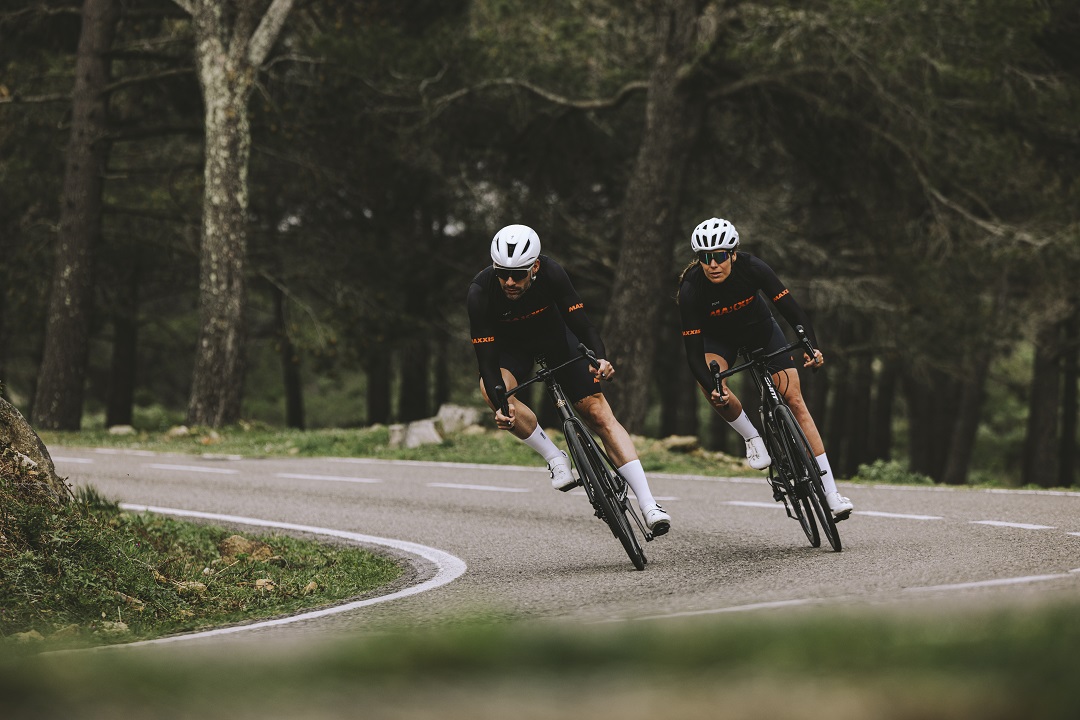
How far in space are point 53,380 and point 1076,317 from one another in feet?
74.3

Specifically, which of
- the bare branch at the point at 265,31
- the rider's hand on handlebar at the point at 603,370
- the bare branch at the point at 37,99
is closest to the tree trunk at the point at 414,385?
the bare branch at the point at 37,99

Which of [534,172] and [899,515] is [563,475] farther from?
[534,172]

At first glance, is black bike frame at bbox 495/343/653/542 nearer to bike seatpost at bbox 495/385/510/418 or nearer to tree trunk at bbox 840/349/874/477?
bike seatpost at bbox 495/385/510/418

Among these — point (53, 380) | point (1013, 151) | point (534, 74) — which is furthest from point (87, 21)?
point (1013, 151)

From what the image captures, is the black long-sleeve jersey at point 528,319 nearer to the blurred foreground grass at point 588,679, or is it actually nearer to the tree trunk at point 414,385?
the blurred foreground grass at point 588,679

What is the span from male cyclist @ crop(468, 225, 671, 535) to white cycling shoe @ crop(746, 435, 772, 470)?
3.57 feet

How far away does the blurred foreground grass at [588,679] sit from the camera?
6.12ft

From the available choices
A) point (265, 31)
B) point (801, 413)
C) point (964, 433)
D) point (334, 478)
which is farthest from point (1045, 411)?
point (801, 413)

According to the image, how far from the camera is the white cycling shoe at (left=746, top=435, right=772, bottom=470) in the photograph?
8578 mm

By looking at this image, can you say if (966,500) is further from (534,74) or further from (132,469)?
(534,74)

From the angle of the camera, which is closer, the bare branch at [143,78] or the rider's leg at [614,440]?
the rider's leg at [614,440]

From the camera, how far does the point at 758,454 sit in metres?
8.60

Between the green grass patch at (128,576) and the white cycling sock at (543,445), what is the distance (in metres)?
1.19

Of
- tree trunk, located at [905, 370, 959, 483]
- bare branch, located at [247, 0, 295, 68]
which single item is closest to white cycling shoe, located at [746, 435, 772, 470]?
bare branch, located at [247, 0, 295, 68]
